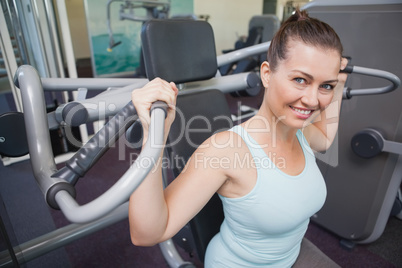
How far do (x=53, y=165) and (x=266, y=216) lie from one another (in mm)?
603

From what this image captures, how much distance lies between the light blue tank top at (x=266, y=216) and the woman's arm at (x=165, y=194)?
11cm

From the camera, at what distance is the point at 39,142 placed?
76 centimetres

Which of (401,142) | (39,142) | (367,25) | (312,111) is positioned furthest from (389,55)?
(39,142)

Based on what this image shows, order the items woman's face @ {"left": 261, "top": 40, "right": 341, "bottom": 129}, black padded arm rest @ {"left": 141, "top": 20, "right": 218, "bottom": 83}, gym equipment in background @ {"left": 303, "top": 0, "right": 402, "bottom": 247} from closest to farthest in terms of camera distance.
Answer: woman's face @ {"left": 261, "top": 40, "right": 341, "bottom": 129}, black padded arm rest @ {"left": 141, "top": 20, "right": 218, "bottom": 83}, gym equipment in background @ {"left": 303, "top": 0, "right": 402, "bottom": 247}

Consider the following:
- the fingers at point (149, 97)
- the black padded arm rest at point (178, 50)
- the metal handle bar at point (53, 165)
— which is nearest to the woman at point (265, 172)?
the fingers at point (149, 97)

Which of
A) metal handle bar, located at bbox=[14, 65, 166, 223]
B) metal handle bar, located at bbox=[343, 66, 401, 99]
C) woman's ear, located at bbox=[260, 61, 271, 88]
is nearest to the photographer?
metal handle bar, located at bbox=[14, 65, 166, 223]

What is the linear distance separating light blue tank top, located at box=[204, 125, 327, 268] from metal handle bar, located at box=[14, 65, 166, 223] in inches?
13.8

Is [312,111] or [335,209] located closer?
[312,111]

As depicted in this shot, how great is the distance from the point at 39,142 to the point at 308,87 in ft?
2.43

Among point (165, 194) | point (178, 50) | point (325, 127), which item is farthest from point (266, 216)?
point (178, 50)

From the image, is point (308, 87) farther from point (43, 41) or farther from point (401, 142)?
point (43, 41)

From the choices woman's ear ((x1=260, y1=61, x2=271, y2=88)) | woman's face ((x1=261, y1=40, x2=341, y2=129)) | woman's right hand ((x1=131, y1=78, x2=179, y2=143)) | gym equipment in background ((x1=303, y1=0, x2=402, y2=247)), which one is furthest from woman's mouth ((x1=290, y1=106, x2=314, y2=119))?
gym equipment in background ((x1=303, y1=0, x2=402, y2=247))

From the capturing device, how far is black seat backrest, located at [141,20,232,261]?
99cm

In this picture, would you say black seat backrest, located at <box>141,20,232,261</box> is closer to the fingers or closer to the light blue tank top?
the light blue tank top
